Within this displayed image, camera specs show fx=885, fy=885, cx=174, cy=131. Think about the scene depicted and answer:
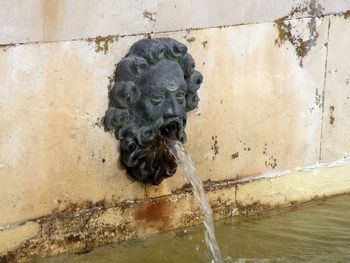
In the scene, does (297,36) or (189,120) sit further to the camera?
(297,36)

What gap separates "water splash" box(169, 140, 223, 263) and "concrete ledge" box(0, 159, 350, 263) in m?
0.08

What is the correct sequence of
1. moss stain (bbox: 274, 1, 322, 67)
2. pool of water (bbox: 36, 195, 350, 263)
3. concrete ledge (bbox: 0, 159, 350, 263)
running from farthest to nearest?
moss stain (bbox: 274, 1, 322, 67), pool of water (bbox: 36, 195, 350, 263), concrete ledge (bbox: 0, 159, 350, 263)

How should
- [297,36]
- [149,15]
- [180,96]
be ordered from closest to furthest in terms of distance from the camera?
1. [149,15]
2. [180,96]
3. [297,36]

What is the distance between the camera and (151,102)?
15.5 ft

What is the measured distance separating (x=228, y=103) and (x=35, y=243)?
4.63 feet

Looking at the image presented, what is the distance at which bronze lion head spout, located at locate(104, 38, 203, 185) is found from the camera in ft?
15.3

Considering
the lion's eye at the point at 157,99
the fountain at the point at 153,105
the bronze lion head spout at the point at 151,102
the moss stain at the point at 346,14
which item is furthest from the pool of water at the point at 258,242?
the moss stain at the point at 346,14

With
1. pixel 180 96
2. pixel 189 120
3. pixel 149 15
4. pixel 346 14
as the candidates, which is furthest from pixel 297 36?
pixel 149 15

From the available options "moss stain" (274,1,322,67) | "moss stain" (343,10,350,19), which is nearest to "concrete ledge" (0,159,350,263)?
"moss stain" (274,1,322,67)

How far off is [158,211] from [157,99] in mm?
719

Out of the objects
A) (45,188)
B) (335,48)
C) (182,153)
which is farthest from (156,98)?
(335,48)

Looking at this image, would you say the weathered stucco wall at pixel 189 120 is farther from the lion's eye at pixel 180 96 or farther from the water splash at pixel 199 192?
the lion's eye at pixel 180 96

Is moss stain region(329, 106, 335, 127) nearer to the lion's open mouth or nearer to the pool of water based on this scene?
the pool of water

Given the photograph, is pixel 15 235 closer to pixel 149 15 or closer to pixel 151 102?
pixel 151 102
